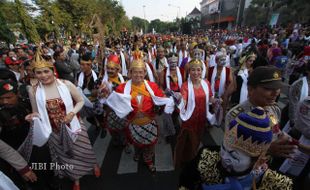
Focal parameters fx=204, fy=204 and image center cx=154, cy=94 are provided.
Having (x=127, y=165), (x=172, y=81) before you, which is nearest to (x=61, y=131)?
(x=127, y=165)

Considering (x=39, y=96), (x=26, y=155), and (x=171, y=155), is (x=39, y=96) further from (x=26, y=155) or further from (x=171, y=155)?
(x=171, y=155)

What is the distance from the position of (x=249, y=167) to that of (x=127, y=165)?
2.82 meters

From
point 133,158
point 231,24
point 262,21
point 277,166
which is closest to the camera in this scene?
point 277,166

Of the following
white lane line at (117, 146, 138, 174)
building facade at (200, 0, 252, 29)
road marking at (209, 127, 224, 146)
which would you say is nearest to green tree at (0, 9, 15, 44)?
white lane line at (117, 146, 138, 174)

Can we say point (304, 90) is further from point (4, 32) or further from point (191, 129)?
point (4, 32)

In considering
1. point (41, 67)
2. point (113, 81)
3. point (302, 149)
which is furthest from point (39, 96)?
point (302, 149)

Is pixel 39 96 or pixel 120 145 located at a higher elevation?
pixel 39 96

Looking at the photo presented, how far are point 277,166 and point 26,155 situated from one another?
325 centimetres

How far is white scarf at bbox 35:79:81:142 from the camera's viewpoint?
2.61m

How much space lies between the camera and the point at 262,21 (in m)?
35.2

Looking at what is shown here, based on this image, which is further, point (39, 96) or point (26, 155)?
point (39, 96)

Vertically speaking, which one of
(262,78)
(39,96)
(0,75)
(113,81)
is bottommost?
(113,81)

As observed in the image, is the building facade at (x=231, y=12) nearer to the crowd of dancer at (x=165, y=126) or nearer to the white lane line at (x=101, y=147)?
the white lane line at (x=101, y=147)

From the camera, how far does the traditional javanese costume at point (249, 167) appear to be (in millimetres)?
1254
